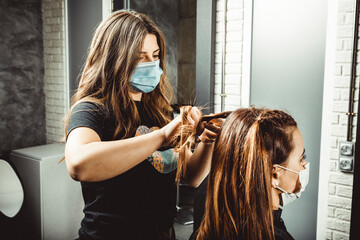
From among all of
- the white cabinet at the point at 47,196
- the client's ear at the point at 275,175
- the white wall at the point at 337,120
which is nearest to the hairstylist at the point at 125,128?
the client's ear at the point at 275,175

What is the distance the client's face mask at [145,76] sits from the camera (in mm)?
1424

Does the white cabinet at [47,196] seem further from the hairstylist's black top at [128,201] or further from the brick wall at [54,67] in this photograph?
the hairstylist's black top at [128,201]

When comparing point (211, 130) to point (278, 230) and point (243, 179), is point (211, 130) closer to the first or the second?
point (243, 179)

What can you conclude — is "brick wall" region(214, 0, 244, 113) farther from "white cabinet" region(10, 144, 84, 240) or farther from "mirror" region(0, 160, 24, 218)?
"mirror" region(0, 160, 24, 218)

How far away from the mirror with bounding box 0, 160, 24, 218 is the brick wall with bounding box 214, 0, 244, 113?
213 cm

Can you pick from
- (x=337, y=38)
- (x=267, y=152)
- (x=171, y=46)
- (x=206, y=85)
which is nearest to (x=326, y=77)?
(x=337, y=38)

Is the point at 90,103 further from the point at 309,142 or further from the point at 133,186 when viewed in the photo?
the point at 309,142

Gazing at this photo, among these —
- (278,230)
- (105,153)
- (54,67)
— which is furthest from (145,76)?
(54,67)

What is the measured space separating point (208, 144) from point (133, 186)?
1.28 feet

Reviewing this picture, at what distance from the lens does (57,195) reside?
9.96 feet

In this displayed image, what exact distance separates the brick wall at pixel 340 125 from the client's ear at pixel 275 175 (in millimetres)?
1274

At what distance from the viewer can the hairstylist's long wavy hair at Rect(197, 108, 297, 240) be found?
112 centimetres

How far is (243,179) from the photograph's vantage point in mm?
1133

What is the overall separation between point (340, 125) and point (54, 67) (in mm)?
3089
